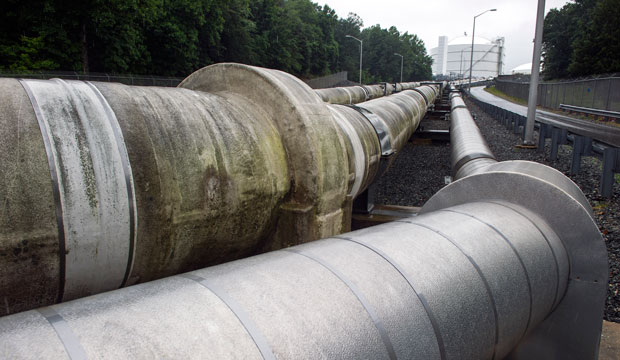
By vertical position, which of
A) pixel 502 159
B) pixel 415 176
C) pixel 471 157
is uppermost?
pixel 471 157

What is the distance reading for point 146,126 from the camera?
224 centimetres

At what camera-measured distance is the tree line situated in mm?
42812

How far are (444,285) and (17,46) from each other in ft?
106

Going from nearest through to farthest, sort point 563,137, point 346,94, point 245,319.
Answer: point 245,319 → point 563,137 → point 346,94

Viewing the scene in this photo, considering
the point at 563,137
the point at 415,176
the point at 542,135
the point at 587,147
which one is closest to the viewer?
the point at 587,147

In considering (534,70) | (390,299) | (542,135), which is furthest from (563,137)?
(390,299)

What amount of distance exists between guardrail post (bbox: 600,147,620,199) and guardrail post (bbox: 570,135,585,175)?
4.96 feet

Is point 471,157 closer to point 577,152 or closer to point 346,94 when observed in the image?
point 577,152

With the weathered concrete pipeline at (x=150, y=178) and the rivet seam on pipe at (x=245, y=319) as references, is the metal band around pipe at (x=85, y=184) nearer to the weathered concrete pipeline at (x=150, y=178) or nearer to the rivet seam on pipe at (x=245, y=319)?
the weathered concrete pipeline at (x=150, y=178)

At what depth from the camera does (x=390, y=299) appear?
1679 mm

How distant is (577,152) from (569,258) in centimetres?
776

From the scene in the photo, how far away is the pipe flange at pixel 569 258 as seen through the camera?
2996mm

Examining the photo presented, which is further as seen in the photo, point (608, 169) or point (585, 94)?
point (585, 94)

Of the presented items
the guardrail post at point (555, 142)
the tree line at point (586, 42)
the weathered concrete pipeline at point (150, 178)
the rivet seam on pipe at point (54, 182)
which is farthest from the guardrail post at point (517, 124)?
the tree line at point (586, 42)
